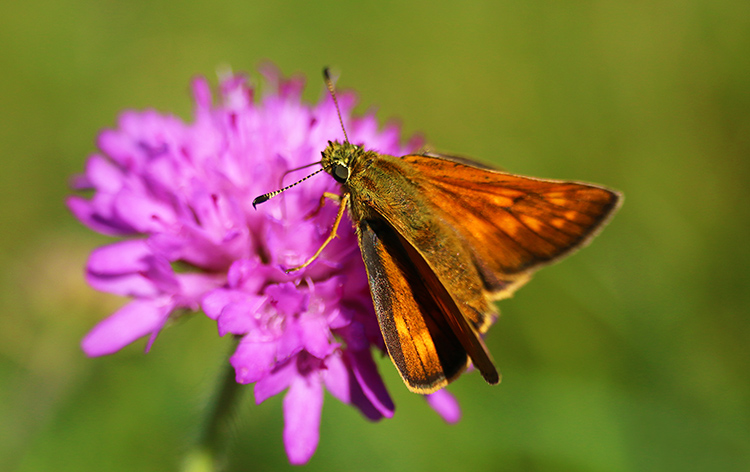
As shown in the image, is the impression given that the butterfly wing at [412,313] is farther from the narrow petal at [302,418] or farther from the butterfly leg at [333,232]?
the narrow petal at [302,418]

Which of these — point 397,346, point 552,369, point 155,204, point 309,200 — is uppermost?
point 155,204

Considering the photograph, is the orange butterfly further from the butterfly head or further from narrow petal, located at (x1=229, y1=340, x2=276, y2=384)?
narrow petal, located at (x1=229, y1=340, x2=276, y2=384)

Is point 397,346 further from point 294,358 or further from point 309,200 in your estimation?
point 309,200

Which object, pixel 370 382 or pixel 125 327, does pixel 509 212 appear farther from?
pixel 125 327

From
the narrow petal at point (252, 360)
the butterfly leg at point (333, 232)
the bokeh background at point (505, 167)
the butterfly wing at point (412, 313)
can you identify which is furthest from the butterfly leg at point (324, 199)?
the bokeh background at point (505, 167)

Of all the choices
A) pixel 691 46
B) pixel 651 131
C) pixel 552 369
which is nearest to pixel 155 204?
pixel 552 369
